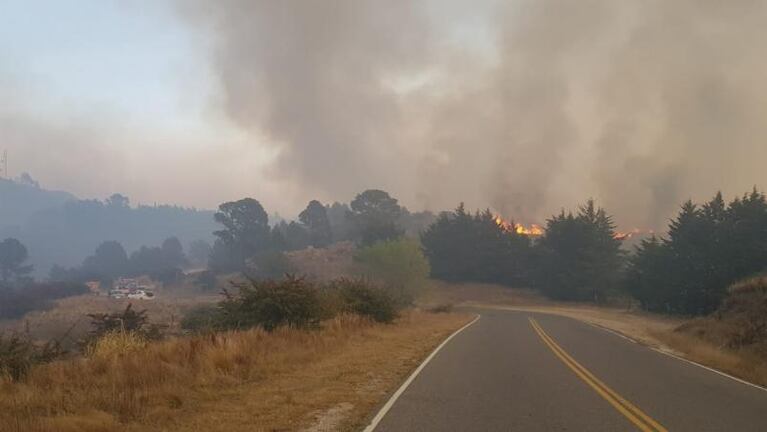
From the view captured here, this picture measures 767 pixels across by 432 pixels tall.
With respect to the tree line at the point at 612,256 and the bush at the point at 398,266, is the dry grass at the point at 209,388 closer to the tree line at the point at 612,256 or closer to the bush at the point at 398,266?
the tree line at the point at 612,256

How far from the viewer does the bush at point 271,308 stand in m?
21.5

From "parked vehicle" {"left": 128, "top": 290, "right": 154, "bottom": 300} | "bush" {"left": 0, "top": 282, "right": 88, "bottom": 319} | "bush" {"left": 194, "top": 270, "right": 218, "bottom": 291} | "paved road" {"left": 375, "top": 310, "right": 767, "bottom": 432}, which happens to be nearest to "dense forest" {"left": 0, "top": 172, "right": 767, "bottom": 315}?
"bush" {"left": 194, "top": 270, "right": 218, "bottom": 291}

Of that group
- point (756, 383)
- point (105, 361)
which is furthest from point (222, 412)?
point (756, 383)

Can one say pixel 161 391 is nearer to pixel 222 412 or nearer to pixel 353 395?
pixel 222 412

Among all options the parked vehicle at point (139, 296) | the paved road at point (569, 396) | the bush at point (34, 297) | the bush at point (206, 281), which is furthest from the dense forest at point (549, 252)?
the paved road at point (569, 396)

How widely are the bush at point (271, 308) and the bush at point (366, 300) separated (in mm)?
6668

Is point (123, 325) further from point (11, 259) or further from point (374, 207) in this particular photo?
point (374, 207)

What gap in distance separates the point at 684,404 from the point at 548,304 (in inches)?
3199

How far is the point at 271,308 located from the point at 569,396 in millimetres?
12632

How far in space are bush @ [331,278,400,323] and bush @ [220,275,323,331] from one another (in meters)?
6.67

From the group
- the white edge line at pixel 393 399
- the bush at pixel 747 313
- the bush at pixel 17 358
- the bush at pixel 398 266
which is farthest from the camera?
the bush at pixel 398 266

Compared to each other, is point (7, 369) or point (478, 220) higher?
point (478, 220)

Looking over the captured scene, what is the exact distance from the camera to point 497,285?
354ft

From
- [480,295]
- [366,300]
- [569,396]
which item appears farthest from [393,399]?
[480,295]
